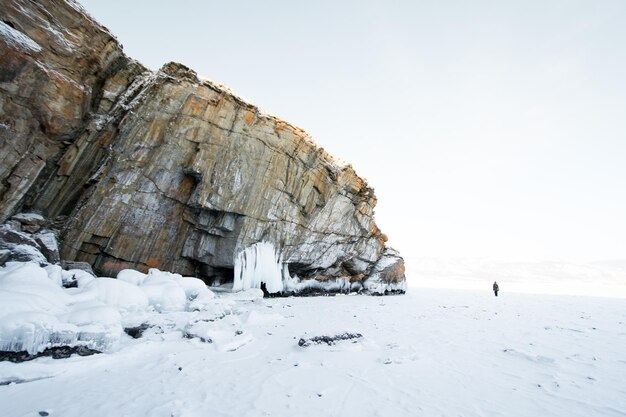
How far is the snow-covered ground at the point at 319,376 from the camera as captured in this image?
5203mm

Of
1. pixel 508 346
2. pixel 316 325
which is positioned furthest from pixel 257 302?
pixel 508 346

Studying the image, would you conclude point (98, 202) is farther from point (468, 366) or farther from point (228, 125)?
point (468, 366)

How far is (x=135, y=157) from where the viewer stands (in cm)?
2008

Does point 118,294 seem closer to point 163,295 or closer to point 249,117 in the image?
point 163,295

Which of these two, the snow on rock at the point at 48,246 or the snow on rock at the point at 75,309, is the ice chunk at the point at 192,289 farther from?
→ the snow on rock at the point at 48,246

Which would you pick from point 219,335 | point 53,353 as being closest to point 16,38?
point 53,353

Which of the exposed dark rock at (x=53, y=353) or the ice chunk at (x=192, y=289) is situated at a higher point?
the ice chunk at (x=192, y=289)

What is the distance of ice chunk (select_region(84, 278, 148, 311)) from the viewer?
10.4 metres

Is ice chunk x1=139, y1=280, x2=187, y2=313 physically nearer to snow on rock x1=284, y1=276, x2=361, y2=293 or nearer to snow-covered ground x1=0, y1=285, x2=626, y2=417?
snow-covered ground x1=0, y1=285, x2=626, y2=417

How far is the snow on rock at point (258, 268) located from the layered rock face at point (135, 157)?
1.87 ft

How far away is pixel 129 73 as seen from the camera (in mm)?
21188

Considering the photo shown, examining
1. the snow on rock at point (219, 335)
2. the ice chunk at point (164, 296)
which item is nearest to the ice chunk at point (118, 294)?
the ice chunk at point (164, 296)

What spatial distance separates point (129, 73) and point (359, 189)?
75.3ft

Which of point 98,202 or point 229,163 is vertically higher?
point 229,163
